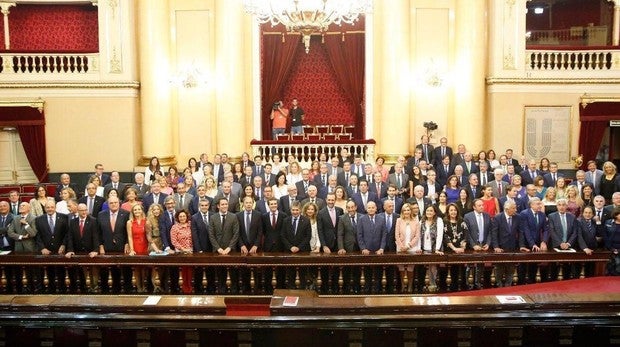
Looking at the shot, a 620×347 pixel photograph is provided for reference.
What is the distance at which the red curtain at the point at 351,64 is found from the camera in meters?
14.1

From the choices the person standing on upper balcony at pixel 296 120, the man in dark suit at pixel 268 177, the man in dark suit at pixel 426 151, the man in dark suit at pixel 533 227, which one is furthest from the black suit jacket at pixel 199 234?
the person standing on upper balcony at pixel 296 120

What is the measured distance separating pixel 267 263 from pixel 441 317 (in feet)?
8.60

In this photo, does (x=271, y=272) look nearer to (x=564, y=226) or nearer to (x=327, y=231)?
(x=327, y=231)

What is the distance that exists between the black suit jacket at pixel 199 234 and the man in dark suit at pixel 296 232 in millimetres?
815

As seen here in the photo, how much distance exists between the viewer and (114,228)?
6770 mm

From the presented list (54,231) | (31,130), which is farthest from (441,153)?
(31,130)

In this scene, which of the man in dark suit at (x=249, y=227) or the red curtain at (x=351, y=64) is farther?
the red curtain at (x=351, y=64)

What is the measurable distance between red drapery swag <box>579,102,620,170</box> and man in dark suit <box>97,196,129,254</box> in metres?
9.75

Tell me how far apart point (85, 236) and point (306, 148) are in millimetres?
6650

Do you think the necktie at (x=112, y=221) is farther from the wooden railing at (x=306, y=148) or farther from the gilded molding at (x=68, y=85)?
the gilded molding at (x=68, y=85)

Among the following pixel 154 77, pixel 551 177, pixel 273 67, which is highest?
pixel 273 67

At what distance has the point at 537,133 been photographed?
13.0 m

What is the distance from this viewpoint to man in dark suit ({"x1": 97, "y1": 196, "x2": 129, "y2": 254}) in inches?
266

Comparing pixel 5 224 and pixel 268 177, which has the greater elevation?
pixel 268 177
